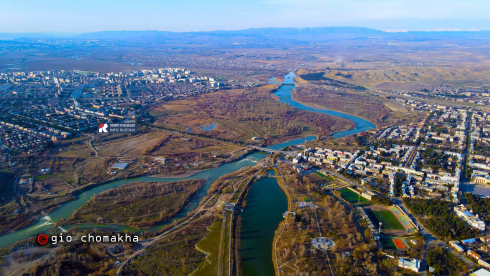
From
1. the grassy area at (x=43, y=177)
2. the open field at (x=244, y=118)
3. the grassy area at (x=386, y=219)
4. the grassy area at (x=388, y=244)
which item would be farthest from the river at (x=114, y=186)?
the grassy area at (x=388, y=244)

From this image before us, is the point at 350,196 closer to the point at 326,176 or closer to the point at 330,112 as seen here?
the point at 326,176

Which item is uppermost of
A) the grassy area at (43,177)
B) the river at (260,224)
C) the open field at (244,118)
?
the open field at (244,118)

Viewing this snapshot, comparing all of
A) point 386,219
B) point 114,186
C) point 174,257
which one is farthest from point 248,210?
point 114,186

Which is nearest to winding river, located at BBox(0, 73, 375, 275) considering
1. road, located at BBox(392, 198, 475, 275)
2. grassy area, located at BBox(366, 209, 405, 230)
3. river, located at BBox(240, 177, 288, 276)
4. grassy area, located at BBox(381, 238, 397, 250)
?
river, located at BBox(240, 177, 288, 276)

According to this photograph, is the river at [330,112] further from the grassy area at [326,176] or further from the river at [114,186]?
the river at [114,186]

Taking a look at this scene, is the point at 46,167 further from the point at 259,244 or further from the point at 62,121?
the point at 259,244

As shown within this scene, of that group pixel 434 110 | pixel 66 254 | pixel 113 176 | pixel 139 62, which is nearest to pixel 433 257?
pixel 66 254
